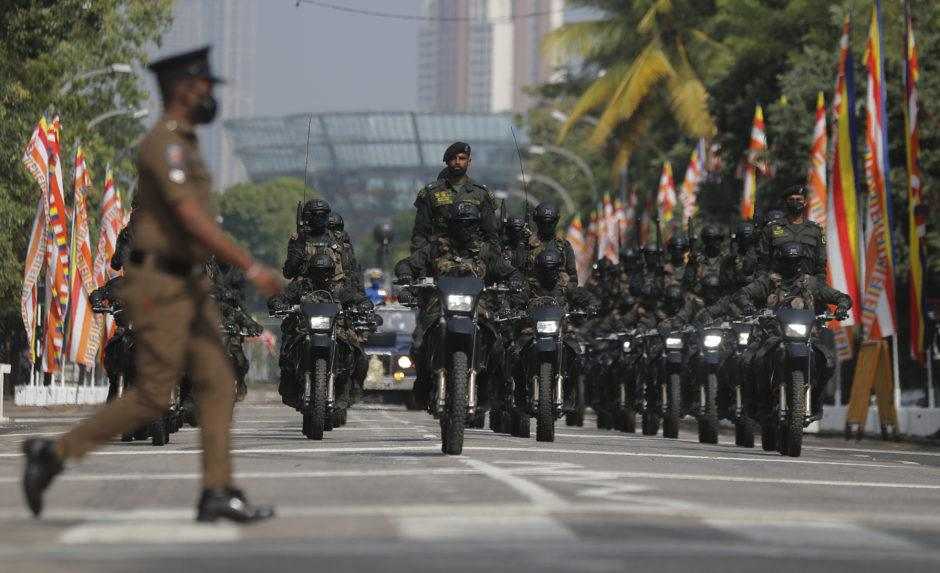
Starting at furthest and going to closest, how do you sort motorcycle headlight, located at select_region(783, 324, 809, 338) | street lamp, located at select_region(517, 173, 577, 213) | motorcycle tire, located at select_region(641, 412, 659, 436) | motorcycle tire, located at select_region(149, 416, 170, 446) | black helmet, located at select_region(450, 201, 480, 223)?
street lamp, located at select_region(517, 173, 577, 213) → motorcycle tire, located at select_region(641, 412, 659, 436) → motorcycle headlight, located at select_region(783, 324, 809, 338) → motorcycle tire, located at select_region(149, 416, 170, 446) → black helmet, located at select_region(450, 201, 480, 223)

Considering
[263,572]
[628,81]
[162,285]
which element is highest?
[628,81]

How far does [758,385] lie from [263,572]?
38.5 ft

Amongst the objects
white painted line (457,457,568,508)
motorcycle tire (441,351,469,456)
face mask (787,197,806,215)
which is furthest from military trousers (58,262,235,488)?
face mask (787,197,806,215)

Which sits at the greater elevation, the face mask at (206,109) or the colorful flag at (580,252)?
the colorful flag at (580,252)

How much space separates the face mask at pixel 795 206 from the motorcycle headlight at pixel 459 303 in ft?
13.4

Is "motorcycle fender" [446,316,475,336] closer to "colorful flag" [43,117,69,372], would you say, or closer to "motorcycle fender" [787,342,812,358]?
"motorcycle fender" [787,342,812,358]

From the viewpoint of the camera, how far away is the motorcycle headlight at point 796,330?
17.8m

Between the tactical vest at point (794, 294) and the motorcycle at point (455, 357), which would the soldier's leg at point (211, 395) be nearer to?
the motorcycle at point (455, 357)

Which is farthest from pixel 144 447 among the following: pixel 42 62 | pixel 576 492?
pixel 42 62

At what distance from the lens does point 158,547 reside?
828 cm

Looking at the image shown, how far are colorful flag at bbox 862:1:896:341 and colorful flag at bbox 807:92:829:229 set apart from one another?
1836 millimetres

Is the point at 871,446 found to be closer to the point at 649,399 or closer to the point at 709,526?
the point at 649,399

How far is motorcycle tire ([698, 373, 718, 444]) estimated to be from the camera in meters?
21.6

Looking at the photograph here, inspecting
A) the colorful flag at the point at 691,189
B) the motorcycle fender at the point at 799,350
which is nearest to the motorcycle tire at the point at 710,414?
the motorcycle fender at the point at 799,350
